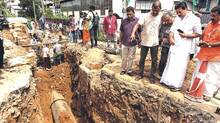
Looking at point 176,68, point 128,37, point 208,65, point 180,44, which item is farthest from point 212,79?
point 128,37

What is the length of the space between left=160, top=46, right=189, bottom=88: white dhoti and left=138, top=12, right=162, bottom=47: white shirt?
63cm

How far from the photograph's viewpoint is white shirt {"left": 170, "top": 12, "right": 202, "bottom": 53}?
5500 millimetres

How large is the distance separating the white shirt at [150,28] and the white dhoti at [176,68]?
63 cm

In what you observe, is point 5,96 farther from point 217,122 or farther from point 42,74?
point 42,74

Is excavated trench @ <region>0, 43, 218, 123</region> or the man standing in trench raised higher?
the man standing in trench

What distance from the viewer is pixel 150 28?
623cm

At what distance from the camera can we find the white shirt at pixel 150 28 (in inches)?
243

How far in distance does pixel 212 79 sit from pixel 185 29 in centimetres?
121

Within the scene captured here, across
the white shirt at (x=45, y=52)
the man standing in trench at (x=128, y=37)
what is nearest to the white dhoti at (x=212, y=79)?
the man standing in trench at (x=128, y=37)

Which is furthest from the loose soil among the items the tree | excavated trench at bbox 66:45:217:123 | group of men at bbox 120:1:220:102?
the tree

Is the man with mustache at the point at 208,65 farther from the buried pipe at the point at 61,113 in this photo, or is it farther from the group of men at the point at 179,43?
the buried pipe at the point at 61,113

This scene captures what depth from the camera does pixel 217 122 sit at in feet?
15.5

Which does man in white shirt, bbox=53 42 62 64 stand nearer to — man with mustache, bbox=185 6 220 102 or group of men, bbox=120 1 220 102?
group of men, bbox=120 1 220 102

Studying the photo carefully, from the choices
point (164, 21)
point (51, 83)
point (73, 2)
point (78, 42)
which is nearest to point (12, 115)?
point (164, 21)
